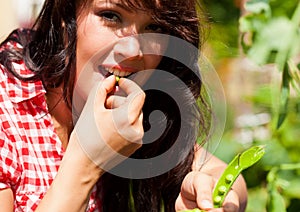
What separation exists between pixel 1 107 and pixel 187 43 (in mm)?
317

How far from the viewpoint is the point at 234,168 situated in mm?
1210

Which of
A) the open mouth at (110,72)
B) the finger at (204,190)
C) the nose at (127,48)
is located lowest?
the finger at (204,190)

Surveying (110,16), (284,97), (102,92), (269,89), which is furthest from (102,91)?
(269,89)

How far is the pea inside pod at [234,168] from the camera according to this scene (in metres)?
1.20

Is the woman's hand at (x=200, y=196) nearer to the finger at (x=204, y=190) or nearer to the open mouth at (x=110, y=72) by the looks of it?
the finger at (x=204, y=190)

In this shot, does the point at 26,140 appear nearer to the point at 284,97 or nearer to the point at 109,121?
the point at 109,121

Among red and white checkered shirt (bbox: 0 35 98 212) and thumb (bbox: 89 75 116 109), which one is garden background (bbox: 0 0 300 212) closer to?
red and white checkered shirt (bbox: 0 35 98 212)

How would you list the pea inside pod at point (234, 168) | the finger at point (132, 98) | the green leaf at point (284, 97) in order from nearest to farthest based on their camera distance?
the pea inside pod at point (234, 168) → the finger at point (132, 98) → the green leaf at point (284, 97)

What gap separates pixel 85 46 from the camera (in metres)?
1.38

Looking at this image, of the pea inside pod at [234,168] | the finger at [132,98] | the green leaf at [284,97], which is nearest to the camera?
the pea inside pod at [234,168]

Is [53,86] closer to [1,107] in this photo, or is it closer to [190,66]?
[1,107]

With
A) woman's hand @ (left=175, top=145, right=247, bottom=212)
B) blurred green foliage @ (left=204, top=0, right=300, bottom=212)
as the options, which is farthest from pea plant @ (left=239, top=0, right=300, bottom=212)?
woman's hand @ (left=175, top=145, right=247, bottom=212)

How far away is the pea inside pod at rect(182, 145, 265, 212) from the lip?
9.5 inches

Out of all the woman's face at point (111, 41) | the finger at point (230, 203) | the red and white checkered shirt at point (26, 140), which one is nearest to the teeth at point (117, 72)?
the woman's face at point (111, 41)
